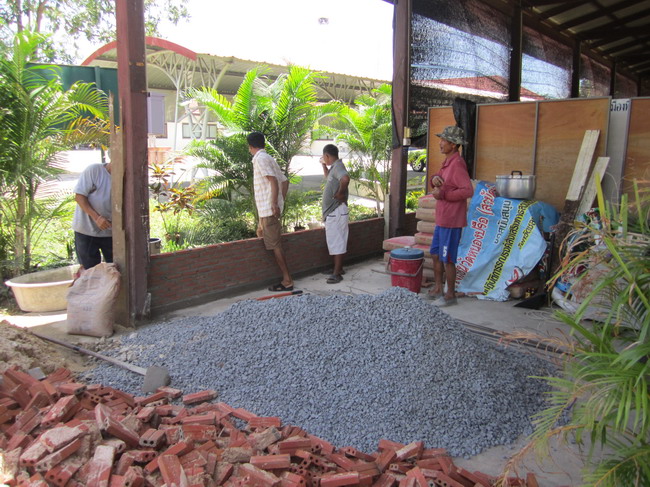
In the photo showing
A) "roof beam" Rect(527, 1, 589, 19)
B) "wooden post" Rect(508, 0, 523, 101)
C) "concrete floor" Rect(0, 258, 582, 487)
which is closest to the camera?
"concrete floor" Rect(0, 258, 582, 487)

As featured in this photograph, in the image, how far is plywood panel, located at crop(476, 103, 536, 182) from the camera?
23.1 ft

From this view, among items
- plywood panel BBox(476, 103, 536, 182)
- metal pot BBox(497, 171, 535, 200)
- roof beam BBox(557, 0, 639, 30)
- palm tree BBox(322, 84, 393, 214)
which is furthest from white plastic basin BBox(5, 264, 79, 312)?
roof beam BBox(557, 0, 639, 30)

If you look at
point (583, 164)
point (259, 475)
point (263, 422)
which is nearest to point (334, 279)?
point (583, 164)

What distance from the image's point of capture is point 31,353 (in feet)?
13.2

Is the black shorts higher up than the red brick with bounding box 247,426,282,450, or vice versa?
the black shorts

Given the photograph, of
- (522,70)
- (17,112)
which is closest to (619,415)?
(17,112)

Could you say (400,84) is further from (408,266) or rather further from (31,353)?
(31,353)

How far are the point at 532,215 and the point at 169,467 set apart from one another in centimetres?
496

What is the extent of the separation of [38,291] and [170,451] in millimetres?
3423

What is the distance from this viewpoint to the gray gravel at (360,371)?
3.29 metres

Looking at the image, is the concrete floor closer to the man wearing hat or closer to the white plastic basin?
the white plastic basin

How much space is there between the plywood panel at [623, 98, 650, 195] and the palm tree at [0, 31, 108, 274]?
627 cm

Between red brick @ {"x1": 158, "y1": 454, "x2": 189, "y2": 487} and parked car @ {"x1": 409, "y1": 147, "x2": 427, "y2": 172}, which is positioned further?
parked car @ {"x1": 409, "y1": 147, "x2": 427, "y2": 172}

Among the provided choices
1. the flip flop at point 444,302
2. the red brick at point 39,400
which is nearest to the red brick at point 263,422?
the red brick at point 39,400
